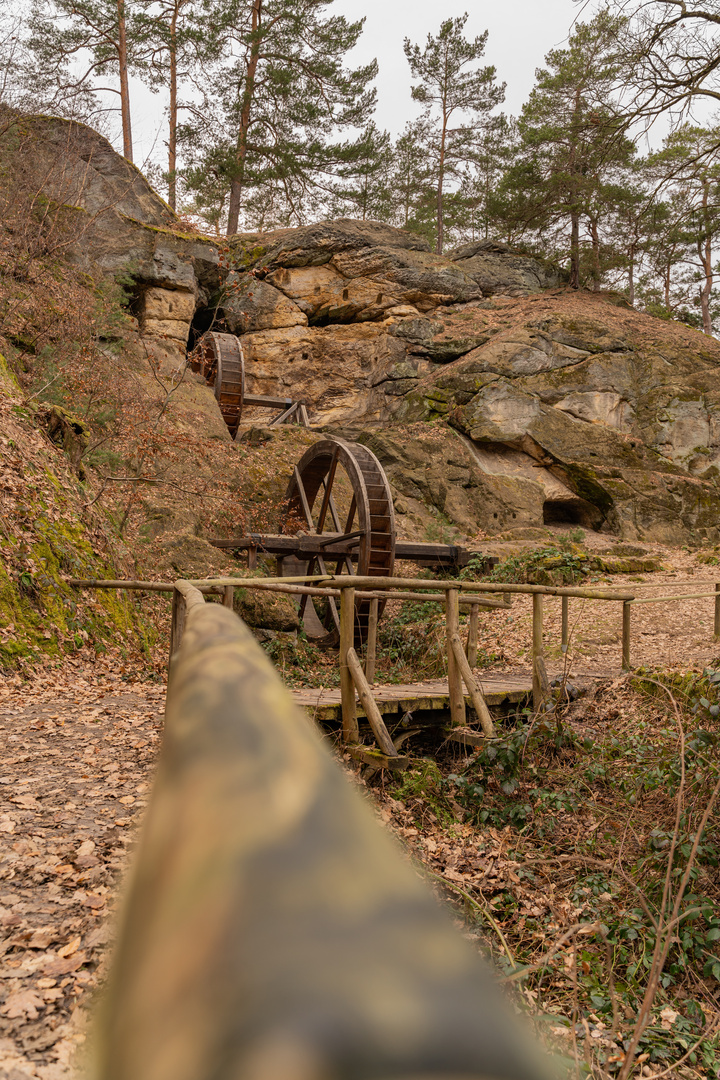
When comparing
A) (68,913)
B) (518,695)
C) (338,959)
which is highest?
(338,959)

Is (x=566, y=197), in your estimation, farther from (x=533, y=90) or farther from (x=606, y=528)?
(x=606, y=528)

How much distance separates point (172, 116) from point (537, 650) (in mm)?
23843

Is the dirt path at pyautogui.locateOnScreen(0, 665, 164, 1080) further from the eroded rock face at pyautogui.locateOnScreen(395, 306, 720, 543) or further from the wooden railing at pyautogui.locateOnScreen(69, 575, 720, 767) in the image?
the eroded rock face at pyautogui.locateOnScreen(395, 306, 720, 543)

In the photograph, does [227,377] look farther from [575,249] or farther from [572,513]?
[575,249]

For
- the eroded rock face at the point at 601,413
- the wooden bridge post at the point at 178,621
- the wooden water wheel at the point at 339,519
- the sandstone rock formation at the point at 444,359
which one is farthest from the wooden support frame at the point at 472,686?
the eroded rock face at the point at 601,413

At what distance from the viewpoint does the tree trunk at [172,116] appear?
2253 centimetres

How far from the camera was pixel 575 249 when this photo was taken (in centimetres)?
2519

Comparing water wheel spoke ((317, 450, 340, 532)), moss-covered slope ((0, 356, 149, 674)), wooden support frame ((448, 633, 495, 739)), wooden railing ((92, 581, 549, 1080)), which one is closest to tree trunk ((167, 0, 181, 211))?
water wheel spoke ((317, 450, 340, 532))

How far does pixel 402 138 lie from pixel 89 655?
29067mm

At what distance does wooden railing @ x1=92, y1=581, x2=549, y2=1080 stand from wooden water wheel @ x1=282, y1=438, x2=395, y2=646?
34.2 feet

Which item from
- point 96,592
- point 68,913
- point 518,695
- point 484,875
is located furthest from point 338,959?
point 96,592

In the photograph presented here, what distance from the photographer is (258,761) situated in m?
0.43

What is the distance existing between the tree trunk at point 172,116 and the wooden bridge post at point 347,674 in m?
20.4

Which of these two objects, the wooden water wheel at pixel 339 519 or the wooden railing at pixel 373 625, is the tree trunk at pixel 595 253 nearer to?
the wooden water wheel at pixel 339 519
